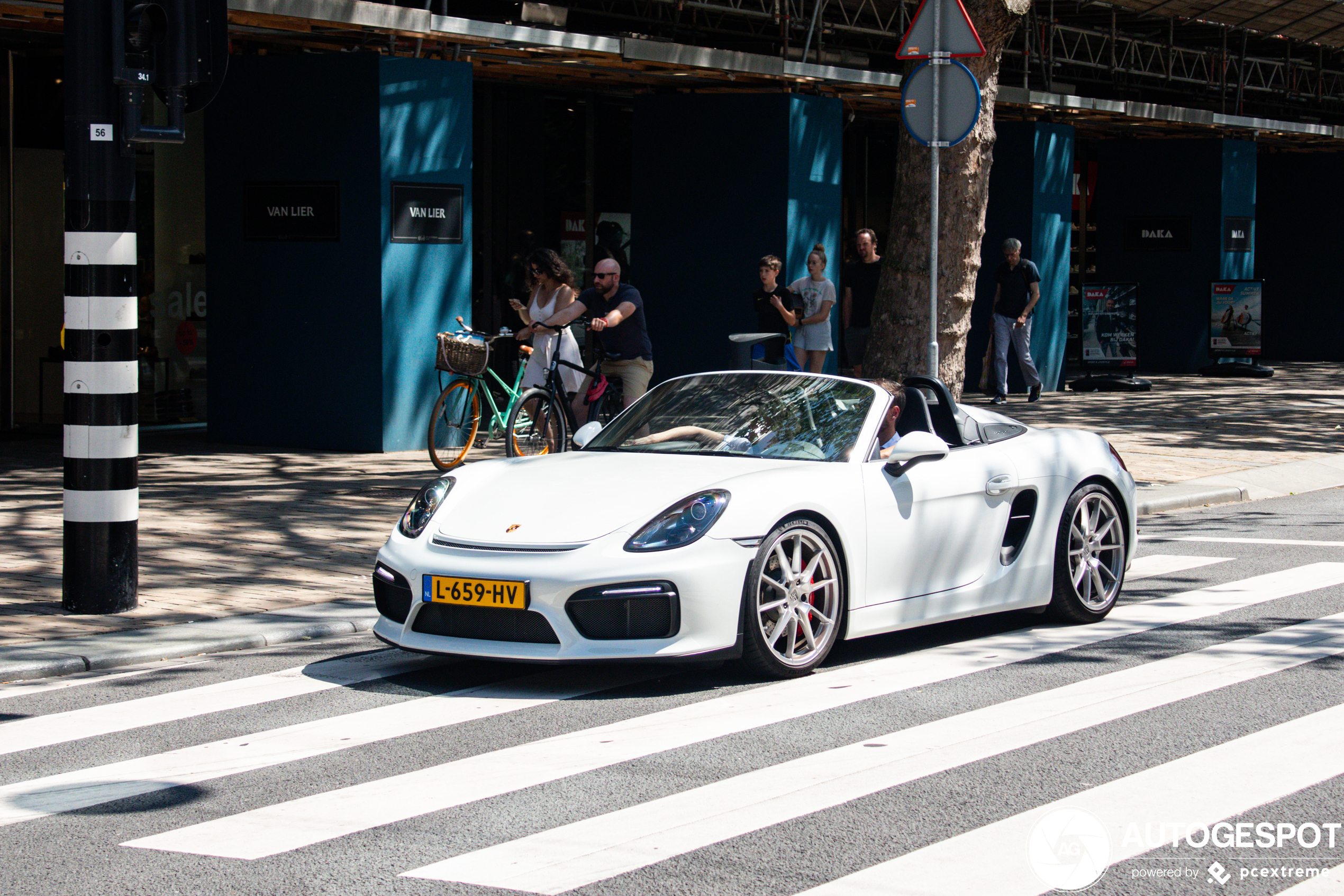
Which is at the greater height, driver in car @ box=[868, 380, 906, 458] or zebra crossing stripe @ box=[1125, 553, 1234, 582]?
driver in car @ box=[868, 380, 906, 458]

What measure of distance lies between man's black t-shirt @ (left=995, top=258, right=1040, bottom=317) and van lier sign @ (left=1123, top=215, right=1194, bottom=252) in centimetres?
762

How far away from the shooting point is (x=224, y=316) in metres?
15.0

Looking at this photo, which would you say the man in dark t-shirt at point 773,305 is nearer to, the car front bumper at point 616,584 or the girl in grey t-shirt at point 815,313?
the girl in grey t-shirt at point 815,313

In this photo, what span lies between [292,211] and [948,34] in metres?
6.43

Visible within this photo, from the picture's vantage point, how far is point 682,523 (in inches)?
252

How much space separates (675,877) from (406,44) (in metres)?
11.4

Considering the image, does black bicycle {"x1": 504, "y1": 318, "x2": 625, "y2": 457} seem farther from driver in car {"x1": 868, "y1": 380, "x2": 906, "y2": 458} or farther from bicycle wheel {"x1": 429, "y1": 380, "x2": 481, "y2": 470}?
driver in car {"x1": 868, "y1": 380, "x2": 906, "y2": 458}

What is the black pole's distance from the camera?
25.6 ft

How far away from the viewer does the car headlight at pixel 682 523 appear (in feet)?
20.8

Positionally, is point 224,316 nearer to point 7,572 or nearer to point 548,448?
point 548,448

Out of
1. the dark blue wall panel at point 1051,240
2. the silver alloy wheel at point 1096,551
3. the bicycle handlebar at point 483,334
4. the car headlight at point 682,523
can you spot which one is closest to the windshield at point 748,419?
the car headlight at point 682,523

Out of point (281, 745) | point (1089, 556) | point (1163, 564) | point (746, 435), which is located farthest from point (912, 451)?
point (1163, 564)

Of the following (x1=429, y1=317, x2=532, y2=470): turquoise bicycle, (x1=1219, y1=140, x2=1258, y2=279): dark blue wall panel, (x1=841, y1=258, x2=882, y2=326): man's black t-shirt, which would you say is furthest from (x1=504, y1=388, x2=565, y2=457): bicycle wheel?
(x1=1219, y1=140, x2=1258, y2=279): dark blue wall panel

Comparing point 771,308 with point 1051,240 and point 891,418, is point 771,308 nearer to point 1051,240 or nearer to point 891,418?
point 1051,240
